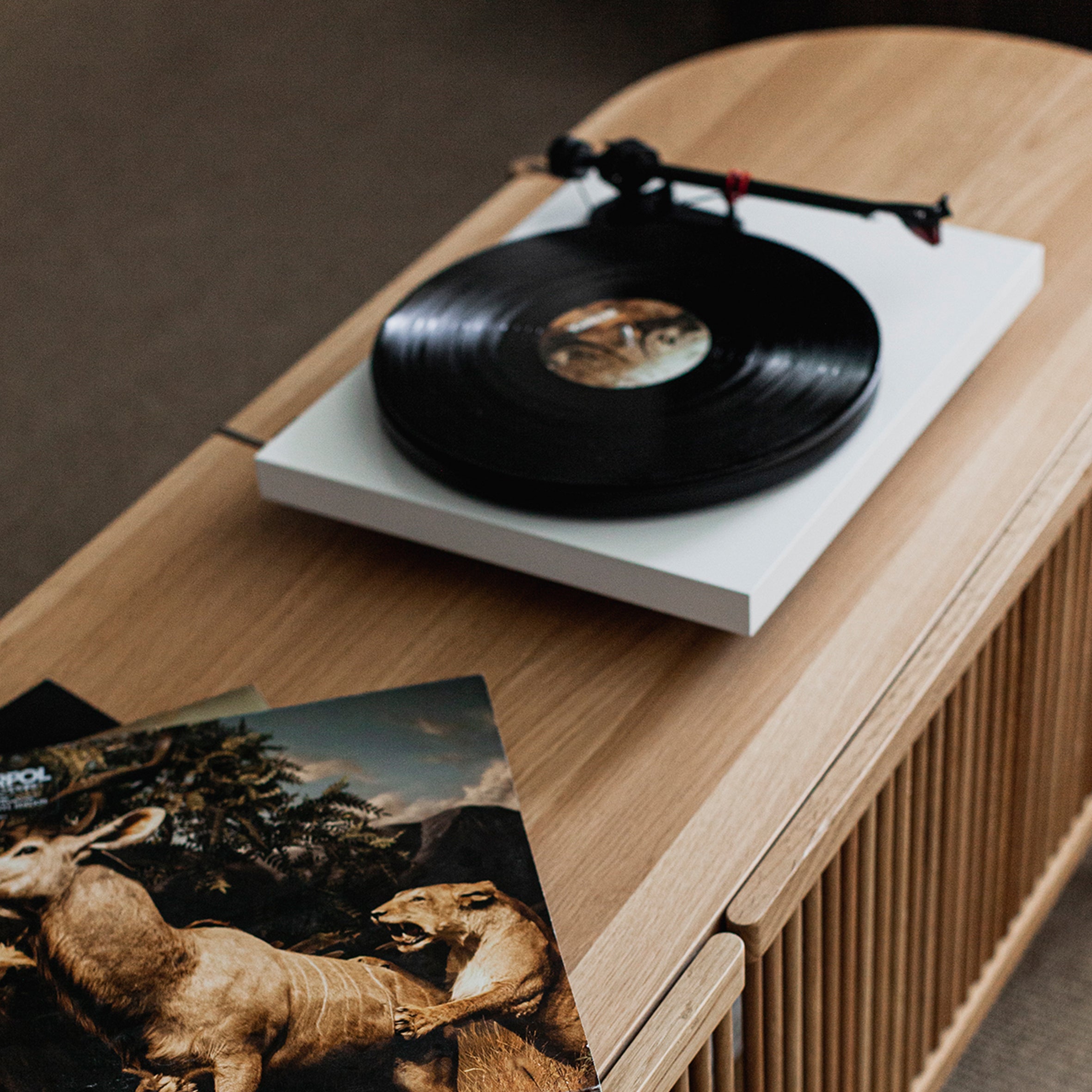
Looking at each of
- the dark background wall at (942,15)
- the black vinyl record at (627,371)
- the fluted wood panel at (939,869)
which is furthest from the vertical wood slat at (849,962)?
the dark background wall at (942,15)

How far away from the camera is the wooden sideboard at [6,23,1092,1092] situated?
69 cm

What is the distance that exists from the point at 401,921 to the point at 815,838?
0.21 metres

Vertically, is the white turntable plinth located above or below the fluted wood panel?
above

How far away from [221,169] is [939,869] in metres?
2.11

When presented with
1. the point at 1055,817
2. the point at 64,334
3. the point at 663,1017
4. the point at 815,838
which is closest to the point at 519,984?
the point at 663,1017

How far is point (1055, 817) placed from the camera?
1261 millimetres

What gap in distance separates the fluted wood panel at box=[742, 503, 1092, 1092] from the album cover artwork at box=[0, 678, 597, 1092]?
5.7 inches

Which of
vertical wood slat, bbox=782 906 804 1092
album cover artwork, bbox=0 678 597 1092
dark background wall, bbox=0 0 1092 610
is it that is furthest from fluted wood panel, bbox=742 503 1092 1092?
dark background wall, bbox=0 0 1092 610

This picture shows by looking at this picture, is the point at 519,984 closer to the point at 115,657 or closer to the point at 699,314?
the point at 115,657

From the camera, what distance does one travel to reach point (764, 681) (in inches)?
31.1

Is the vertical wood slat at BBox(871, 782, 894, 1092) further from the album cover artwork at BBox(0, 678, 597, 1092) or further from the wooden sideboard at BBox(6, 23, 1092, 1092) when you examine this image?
the album cover artwork at BBox(0, 678, 597, 1092)

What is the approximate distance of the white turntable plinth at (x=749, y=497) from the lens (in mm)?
769

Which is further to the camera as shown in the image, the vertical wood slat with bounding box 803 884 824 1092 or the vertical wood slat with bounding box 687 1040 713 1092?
the vertical wood slat with bounding box 803 884 824 1092

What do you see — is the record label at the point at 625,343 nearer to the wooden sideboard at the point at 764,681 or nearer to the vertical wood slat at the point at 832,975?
the wooden sideboard at the point at 764,681
